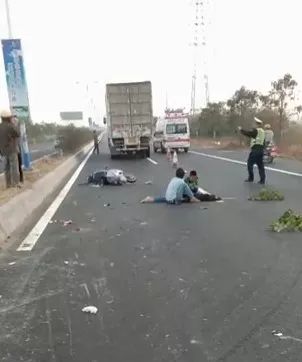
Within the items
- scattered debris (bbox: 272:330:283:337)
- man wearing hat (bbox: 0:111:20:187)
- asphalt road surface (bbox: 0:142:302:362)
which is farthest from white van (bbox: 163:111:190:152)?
scattered debris (bbox: 272:330:283:337)

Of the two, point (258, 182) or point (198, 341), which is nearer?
point (198, 341)

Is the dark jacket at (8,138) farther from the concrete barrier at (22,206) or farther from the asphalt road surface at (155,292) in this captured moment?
the asphalt road surface at (155,292)

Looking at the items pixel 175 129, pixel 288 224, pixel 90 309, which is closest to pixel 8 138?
pixel 288 224

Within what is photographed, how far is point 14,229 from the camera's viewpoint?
388 inches

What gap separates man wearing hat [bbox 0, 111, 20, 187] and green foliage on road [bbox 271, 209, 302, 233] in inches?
284

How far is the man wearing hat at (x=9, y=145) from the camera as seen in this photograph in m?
13.6

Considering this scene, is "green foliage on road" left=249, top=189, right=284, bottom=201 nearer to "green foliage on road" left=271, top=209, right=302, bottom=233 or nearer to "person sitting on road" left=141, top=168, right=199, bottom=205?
"person sitting on road" left=141, top=168, right=199, bottom=205

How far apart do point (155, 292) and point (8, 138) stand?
9081mm

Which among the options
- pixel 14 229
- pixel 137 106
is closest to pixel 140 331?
pixel 14 229

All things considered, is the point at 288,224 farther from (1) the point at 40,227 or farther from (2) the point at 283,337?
(2) the point at 283,337

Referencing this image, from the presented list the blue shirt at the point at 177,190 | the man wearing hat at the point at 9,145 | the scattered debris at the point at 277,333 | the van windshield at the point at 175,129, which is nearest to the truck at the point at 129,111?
the van windshield at the point at 175,129

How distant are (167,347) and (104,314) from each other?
3.28ft

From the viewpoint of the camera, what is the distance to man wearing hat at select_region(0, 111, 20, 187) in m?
13.6

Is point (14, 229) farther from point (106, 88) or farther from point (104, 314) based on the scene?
point (106, 88)
